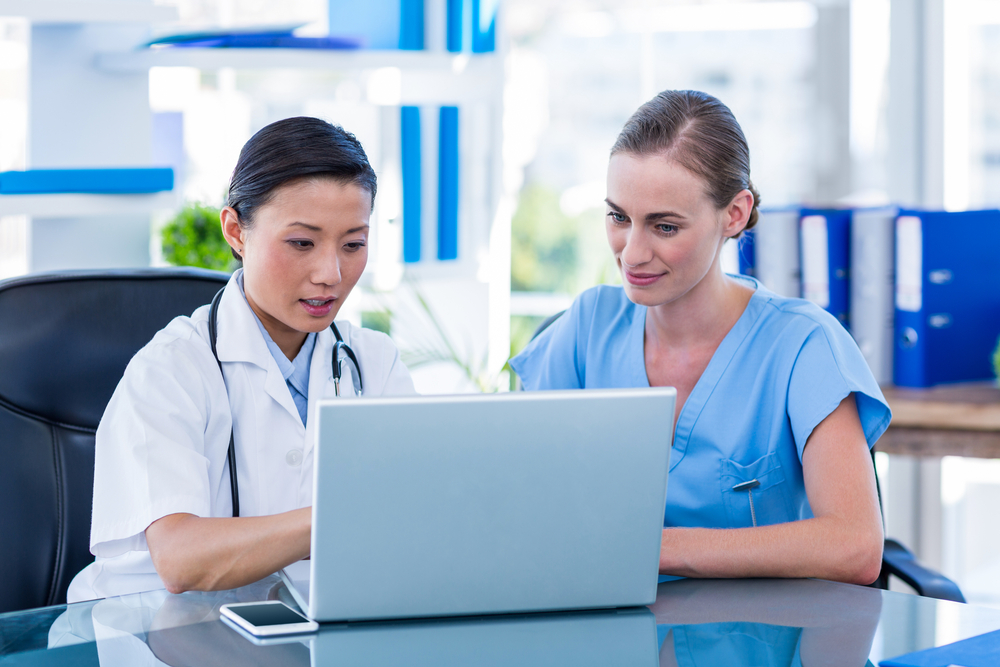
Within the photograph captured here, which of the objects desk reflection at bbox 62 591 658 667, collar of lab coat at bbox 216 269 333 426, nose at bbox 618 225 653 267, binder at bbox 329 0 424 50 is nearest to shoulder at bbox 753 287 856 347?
nose at bbox 618 225 653 267

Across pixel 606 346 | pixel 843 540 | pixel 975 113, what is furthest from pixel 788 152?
pixel 843 540

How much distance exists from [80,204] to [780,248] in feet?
4.89

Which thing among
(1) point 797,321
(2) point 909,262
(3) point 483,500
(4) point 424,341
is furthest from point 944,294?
(3) point 483,500

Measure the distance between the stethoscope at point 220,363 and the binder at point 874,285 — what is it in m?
1.31

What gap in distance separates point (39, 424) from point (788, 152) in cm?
234

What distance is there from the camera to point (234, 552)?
1.16m

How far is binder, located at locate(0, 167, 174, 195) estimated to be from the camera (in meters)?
1.79

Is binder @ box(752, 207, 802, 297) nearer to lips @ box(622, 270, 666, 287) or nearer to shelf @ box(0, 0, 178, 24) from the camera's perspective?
lips @ box(622, 270, 666, 287)

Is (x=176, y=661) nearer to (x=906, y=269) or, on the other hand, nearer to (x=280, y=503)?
(x=280, y=503)

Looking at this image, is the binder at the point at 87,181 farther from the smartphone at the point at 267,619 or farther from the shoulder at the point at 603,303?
the smartphone at the point at 267,619

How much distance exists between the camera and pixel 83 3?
1.81 meters

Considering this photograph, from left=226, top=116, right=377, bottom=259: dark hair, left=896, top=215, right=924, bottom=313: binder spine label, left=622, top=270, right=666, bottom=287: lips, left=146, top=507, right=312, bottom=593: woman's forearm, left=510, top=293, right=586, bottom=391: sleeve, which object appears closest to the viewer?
left=146, top=507, right=312, bottom=593: woman's forearm

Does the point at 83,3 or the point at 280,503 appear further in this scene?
the point at 83,3

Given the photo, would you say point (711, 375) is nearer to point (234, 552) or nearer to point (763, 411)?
point (763, 411)
